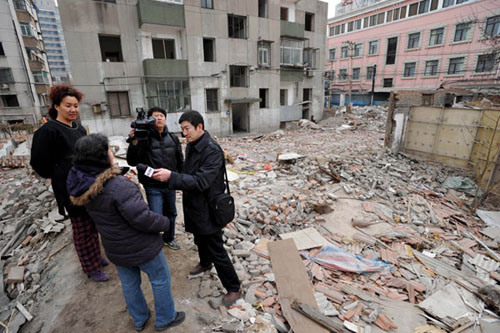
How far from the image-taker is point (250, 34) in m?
18.2

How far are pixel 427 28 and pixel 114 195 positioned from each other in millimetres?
37737

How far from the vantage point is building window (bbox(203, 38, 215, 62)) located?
17261 millimetres

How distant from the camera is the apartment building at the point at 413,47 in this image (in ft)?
80.6

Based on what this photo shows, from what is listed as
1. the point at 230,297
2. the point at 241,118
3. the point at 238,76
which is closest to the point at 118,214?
the point at 230,297

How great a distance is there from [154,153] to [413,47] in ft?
122

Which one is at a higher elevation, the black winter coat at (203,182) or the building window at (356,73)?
the building window at (356,73)

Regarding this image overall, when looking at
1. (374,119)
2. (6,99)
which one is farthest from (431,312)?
(6,99)

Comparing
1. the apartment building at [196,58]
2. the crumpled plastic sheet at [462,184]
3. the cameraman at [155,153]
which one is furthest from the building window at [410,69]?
the cameraman at [155,153]

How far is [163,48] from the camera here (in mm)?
16438

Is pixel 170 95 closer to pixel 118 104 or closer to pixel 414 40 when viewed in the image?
pixel 118 104

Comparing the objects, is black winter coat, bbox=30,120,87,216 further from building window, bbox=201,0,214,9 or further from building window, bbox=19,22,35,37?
building window, bbox=19,22,35,37

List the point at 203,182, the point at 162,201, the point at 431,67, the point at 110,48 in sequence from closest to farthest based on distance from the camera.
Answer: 1. the point at 203,182
2. the point at 162,201
3. the point at 110,48
4. the point at 431,67

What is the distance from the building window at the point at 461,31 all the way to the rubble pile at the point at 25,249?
121 ft

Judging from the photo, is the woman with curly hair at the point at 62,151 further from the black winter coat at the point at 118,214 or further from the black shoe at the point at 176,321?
the black shoe at the point at 176,321
